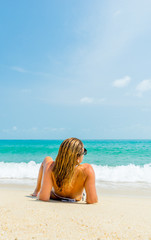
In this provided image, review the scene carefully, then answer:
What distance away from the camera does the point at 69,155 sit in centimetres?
285

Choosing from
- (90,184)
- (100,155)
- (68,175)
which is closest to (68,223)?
(68,175)

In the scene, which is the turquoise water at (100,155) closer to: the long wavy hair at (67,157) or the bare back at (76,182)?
the bare back at (76,182)

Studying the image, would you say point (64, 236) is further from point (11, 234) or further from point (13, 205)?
point (13, 205)

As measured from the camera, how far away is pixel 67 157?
9.37 ft

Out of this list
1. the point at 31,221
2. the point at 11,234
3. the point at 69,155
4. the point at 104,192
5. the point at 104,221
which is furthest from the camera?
the point at 104,192

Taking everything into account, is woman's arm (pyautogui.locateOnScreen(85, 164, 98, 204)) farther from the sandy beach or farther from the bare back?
the sandy beach

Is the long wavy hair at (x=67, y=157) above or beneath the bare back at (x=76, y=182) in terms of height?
above

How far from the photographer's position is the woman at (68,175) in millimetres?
2861

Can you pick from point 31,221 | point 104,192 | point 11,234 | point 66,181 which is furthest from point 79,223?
point 104,192

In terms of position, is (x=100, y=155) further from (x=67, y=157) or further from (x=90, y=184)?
(x=67, y=157)

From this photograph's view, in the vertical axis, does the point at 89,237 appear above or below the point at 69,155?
below

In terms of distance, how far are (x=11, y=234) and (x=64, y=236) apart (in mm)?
463

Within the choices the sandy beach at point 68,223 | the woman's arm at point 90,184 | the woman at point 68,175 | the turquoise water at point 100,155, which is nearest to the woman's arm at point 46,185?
the woman at point 68,175

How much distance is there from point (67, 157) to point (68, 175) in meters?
0.28
